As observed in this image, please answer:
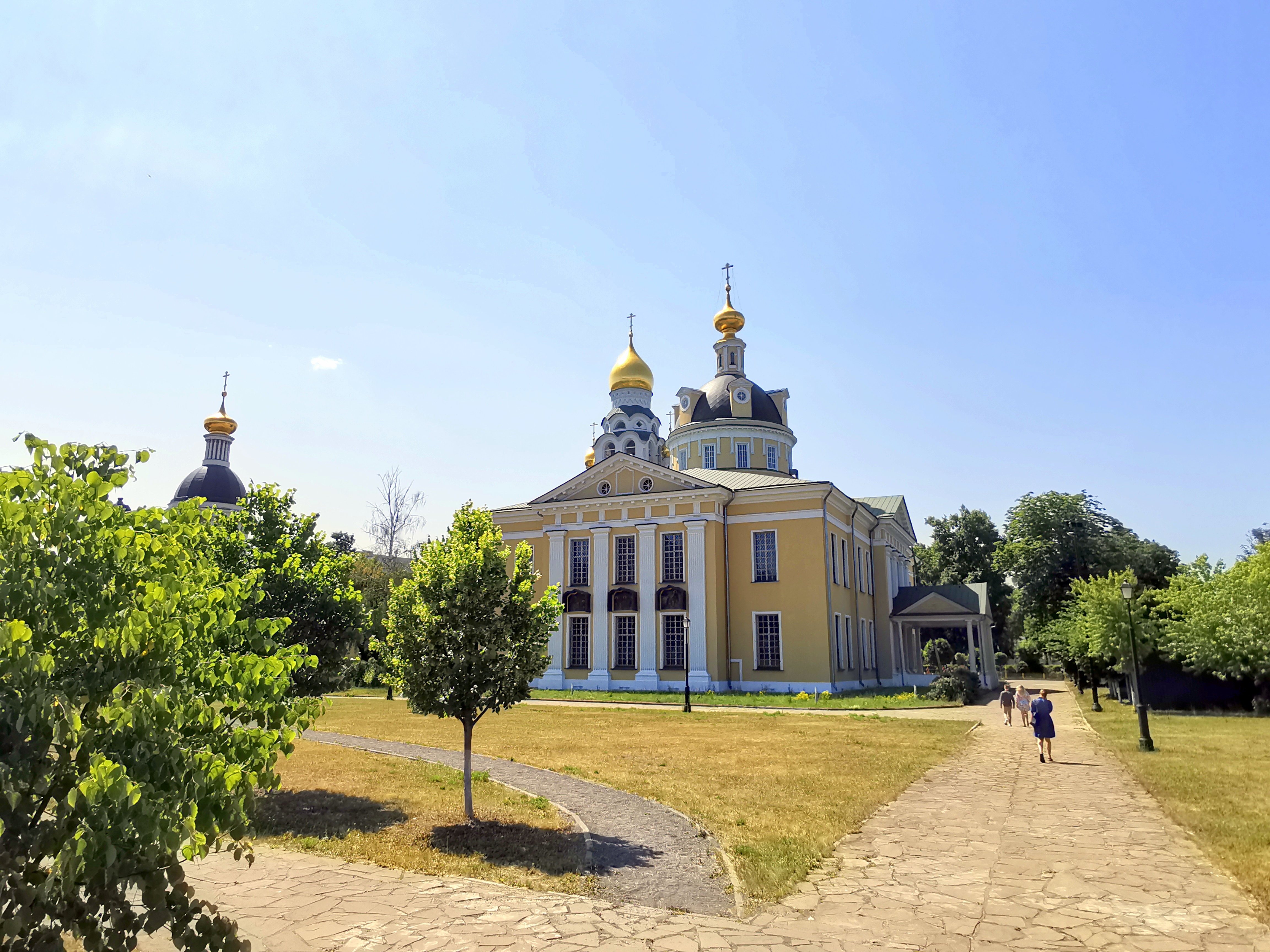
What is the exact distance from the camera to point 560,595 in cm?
4003

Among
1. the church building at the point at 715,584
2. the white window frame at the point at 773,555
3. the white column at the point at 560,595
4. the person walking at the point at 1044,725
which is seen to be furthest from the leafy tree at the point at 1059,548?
the person walking at the point at 1044,725

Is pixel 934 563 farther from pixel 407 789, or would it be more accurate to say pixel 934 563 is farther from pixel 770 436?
pixel 407 789

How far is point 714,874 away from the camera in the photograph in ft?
26.8

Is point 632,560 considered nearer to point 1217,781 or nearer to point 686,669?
point 686,669

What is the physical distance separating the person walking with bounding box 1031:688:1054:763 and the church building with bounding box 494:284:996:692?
16.2 m

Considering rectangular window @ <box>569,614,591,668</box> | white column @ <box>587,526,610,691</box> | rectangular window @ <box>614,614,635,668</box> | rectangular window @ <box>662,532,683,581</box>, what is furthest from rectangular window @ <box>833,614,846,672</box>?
rectangular window @ <box>569,614,591,668</box>

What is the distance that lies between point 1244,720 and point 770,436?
27167mm

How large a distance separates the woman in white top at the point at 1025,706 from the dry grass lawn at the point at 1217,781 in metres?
1.81

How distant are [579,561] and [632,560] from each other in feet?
10.0

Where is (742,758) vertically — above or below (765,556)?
below

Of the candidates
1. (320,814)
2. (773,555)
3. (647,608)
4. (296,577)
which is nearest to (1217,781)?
(320,814)

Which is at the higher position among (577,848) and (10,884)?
(10,884)

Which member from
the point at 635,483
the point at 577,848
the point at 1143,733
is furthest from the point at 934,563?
the point at 577,848

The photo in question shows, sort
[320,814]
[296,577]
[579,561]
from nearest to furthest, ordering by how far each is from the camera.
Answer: [320,814]
[296,577]
[579,561]
